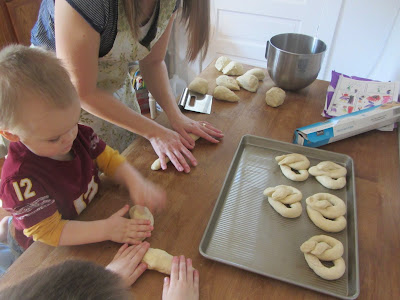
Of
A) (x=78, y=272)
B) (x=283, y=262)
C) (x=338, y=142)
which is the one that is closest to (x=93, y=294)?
(x=78, y=272)

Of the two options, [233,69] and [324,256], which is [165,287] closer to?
[324,256]

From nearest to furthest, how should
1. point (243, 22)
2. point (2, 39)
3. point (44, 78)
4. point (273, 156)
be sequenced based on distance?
point (44, 78) → point (273, 156) → point (2, 39) → point (243, 22)

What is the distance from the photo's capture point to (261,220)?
79 centimetres

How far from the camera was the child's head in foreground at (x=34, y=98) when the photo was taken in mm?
580

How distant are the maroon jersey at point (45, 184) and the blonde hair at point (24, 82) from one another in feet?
0.39

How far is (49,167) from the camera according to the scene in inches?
29.0

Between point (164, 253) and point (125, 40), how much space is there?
0.60m

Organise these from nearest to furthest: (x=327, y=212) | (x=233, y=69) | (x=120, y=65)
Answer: (x=327, y=212) < (x=120, y=65) < (x=233, y=69)

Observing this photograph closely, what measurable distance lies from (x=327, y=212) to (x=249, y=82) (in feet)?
2.24

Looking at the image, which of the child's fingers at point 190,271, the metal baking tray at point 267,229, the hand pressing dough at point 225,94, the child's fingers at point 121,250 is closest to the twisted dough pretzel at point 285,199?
the metal baking tray at point 267,229

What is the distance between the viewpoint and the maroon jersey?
67cm

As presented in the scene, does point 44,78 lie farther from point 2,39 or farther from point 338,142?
point 2,39

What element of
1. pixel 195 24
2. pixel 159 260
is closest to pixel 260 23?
pixel 195 24

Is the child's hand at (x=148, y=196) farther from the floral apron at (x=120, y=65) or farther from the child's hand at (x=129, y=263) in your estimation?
the floral apron at (x=120, y=65)
